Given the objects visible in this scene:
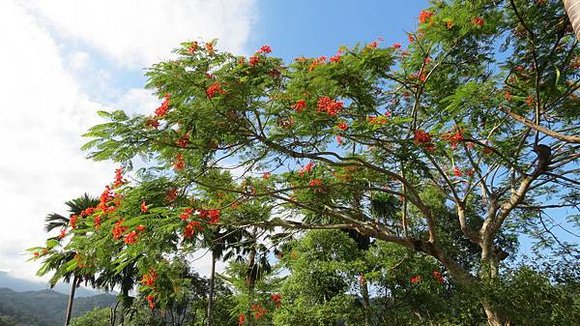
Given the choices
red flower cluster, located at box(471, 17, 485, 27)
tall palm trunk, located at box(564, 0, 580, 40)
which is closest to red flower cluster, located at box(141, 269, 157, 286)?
tall palm trunk, located at box(564, 0, 580, 40)

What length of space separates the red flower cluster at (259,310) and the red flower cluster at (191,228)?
12638 millimetres

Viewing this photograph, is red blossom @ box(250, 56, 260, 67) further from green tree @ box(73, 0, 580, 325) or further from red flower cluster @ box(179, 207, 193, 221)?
red flower cluster @ box(179, 207, 193, 221)

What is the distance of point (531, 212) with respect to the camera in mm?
14734

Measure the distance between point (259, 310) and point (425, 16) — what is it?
46.8ft

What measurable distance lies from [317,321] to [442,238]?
891 cm

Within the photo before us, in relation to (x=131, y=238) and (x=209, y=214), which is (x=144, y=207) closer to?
Result: (x=131, y=238)

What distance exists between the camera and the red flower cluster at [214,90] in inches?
287

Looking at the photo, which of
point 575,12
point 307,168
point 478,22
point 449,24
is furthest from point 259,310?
point 575,12

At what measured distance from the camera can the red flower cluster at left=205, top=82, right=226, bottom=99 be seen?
287 inches

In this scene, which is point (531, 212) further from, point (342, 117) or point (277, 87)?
point (277, 87)

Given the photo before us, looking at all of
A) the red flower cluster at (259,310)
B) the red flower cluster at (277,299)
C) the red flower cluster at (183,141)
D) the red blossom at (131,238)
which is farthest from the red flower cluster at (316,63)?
the red flower cluster at (259,310)

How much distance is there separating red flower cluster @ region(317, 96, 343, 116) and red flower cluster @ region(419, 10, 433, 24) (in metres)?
2.60

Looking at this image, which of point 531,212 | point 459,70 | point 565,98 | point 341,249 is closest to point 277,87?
point 459,70

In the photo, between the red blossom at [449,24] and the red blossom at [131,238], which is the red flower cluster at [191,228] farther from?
the red blossom at [449,24]
